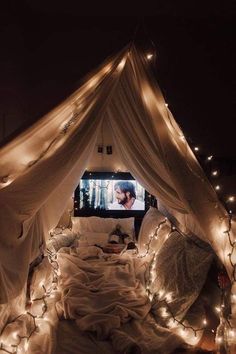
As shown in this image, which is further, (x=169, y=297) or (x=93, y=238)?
(x=93, y=238)

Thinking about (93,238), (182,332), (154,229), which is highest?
(154,229)

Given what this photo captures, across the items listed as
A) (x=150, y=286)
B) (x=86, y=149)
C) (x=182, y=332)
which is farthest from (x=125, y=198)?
(x=182, y=332)

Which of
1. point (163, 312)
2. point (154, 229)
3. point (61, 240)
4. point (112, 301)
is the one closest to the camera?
point (163, 312)

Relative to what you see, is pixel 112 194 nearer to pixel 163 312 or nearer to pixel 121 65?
pixel 163 312

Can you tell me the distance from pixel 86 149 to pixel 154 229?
59.3 inches

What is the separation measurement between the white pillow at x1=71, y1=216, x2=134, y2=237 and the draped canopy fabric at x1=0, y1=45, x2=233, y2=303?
1.46 meters

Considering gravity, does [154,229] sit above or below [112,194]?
below

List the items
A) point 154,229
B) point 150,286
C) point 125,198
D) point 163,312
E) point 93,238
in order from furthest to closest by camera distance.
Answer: point 125,198 < point 93,238 < point 154,229 < point 150,286 < point 163,312

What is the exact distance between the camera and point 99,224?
407cm

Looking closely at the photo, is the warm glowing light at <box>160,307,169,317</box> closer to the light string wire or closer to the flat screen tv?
the light string wire

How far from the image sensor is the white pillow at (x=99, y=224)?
4043mm

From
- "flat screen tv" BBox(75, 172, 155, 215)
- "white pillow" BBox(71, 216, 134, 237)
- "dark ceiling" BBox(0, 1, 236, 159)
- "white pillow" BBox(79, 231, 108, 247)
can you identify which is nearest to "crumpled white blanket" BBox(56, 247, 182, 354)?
"white pillow" BBox(79, 231, 108, 247)

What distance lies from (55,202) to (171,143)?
1.18m

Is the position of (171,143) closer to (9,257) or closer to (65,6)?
(9,257)
